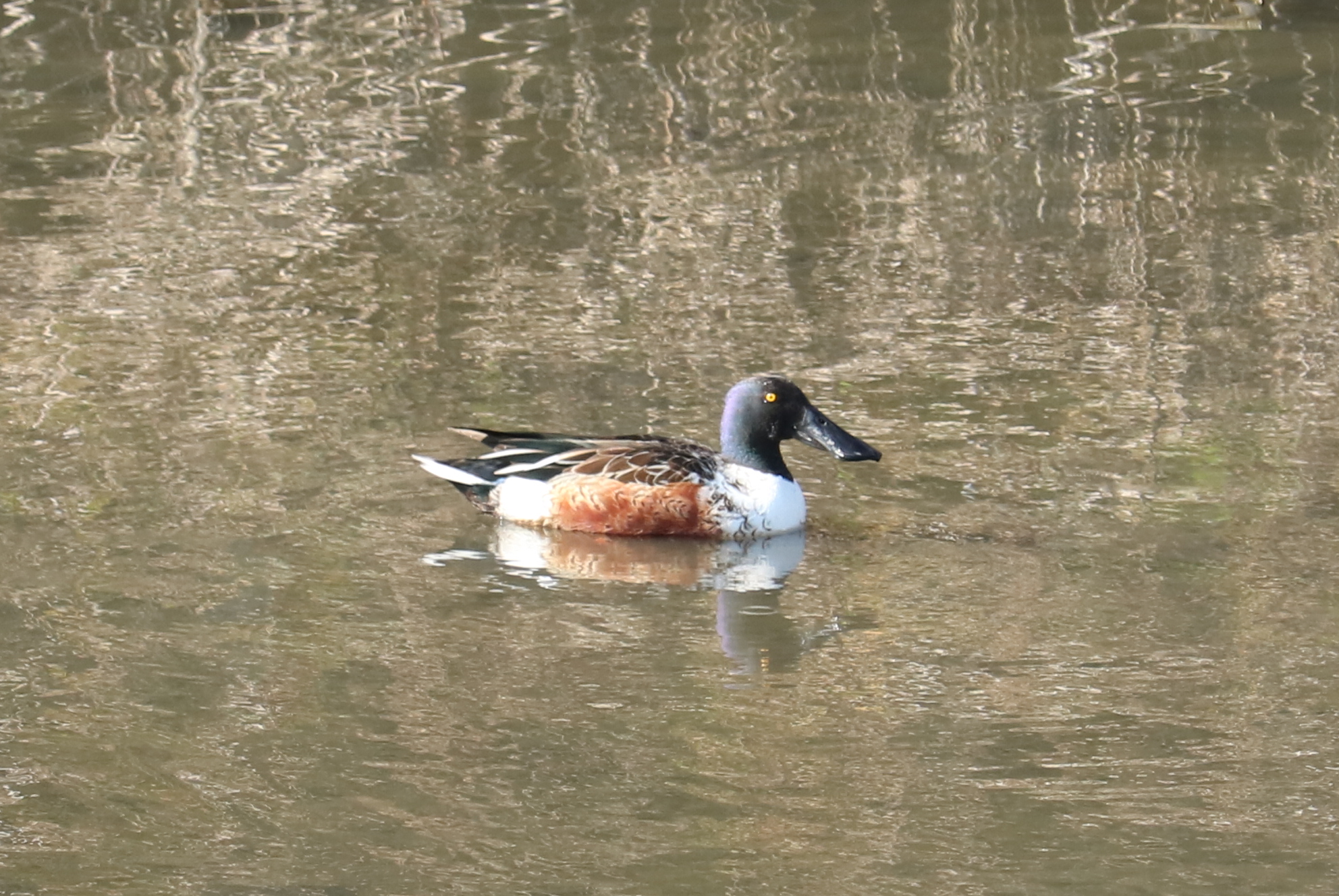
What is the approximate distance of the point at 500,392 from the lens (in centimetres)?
992

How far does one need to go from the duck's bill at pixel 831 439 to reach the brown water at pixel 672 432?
0.68 feet

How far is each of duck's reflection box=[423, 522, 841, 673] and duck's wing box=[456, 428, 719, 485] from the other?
26 cm

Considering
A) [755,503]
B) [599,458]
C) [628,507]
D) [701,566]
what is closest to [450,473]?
[599,458]

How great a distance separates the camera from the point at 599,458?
8781 mm

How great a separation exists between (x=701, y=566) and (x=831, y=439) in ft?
2.63

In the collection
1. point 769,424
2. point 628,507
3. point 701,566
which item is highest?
point 769,424

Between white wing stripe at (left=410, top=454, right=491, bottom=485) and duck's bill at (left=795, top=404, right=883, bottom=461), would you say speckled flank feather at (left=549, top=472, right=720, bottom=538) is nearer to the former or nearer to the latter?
white wing stripe at (left=410, top=454, right=491, bottom=485)

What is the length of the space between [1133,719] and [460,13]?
11536mm

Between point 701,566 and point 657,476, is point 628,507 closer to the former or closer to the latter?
point 657,476

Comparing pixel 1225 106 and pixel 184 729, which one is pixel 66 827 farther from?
pixel 1225 106

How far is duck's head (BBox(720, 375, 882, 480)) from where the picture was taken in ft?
29.2

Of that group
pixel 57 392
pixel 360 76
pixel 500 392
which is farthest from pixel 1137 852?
pixel 360 76

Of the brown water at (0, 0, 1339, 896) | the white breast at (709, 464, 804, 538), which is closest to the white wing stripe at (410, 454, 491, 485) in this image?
the brown water at (0, 0, 1339, 896)

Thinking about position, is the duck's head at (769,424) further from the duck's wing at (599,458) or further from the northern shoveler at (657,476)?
the duck's wing at (599,458)
